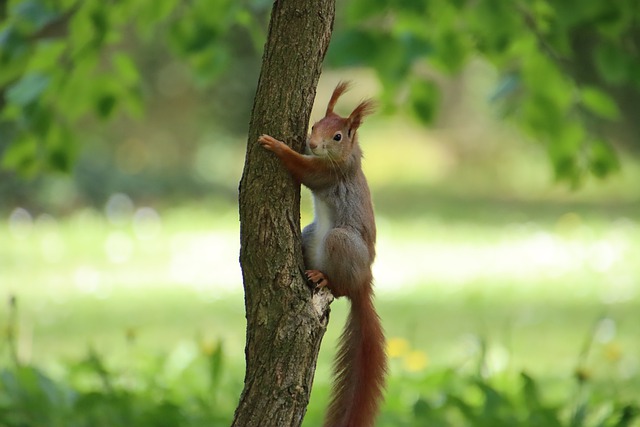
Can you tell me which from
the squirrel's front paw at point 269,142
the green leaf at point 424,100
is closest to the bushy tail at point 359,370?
the squirrel's front paw at point 269,142

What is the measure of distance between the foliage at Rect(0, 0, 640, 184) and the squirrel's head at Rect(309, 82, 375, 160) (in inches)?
37.5

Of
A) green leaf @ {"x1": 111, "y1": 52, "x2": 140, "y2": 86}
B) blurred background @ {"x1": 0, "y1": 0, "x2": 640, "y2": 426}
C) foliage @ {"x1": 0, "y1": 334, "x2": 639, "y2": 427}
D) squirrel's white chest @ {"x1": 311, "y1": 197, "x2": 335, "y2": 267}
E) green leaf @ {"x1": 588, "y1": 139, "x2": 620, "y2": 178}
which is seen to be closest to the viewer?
squirrel's white chest @ {"x1": 311, "y1": 197, "x2": 335, "y2": 267}

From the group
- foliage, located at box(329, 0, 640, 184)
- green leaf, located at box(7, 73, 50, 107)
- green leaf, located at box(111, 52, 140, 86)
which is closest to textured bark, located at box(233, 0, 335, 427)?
foliage, located at box(329, 0, 640, 184)

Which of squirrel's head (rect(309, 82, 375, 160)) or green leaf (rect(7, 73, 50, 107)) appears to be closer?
squirrel's head (rect(309, 82, 375, 160))

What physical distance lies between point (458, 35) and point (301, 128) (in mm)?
2002

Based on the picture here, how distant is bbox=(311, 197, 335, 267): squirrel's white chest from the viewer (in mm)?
2686

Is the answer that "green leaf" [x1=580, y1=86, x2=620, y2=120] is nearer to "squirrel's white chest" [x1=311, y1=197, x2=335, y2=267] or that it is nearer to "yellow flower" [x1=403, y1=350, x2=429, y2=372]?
"yellow flower" [x1=403, y1=350, x2=429, y2=372]

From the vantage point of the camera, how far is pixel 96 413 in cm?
352

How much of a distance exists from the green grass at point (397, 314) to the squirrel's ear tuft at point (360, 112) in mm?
1165

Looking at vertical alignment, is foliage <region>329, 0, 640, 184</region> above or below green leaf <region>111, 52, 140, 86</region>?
above

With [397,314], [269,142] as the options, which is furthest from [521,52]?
[397,314]

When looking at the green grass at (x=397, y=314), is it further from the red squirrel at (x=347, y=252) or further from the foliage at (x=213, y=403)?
the red squirrel at (x=347, y=252)

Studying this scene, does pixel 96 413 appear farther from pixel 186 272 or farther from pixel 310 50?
pixel 186 272

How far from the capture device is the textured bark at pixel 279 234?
239cm
